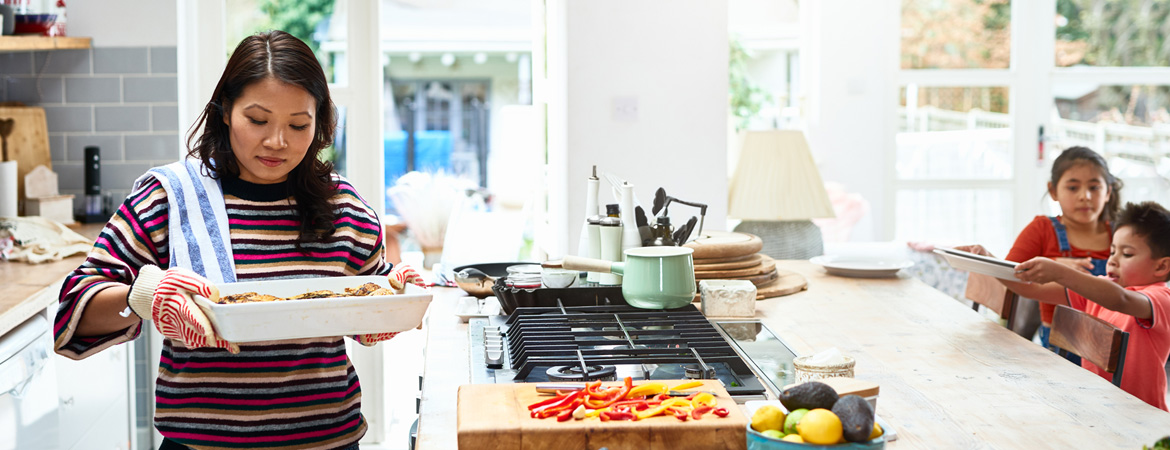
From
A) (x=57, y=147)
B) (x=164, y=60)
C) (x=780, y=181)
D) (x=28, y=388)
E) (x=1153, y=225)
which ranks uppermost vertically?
(x=164, y=60)

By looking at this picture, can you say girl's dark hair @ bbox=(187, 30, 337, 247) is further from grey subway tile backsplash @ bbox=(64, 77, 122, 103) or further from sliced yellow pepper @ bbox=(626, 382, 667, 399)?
grey subway tile backsplash @ bbox=(64, 77, 122, 103)

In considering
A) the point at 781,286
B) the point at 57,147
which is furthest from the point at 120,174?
the point at 781,286

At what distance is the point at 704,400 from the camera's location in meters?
1.25

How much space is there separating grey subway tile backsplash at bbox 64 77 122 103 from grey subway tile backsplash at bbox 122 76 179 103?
29 millimetres

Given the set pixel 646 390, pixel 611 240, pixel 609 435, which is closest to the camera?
pixel 609 435

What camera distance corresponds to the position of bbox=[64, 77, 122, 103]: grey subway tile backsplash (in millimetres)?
3443

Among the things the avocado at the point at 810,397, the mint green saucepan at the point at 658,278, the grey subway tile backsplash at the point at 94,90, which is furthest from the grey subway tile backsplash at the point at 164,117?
the avocado at the point at 810,397

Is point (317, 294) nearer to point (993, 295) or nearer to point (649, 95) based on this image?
point (993, 295)

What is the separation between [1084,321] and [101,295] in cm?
184

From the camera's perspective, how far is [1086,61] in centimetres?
628

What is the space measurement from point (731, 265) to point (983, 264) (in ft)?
1.92

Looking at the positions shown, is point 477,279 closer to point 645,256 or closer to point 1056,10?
point 645,256

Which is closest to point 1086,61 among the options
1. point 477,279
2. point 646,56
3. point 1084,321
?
point 646,56

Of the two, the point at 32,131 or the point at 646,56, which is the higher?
the point at 646,56
